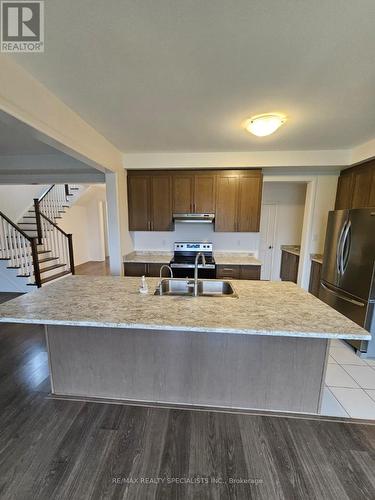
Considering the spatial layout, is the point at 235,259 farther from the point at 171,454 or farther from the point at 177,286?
the point at 171,454

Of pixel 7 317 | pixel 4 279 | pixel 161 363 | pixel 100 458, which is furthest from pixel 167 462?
pixel 4 279

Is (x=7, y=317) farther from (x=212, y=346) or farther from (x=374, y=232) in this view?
(x=374, y=232)

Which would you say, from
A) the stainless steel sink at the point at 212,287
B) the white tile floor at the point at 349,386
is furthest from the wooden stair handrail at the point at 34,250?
the white tile floor at the point at 349,386

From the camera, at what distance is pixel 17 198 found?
588 centimetres

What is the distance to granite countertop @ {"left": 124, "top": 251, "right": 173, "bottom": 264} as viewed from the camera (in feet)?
12.2

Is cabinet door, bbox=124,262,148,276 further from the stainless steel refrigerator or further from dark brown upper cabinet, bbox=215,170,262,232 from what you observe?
the stainless steel refrigerator

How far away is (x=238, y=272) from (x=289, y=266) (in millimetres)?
1887

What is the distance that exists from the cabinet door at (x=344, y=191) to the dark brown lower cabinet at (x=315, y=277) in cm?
102

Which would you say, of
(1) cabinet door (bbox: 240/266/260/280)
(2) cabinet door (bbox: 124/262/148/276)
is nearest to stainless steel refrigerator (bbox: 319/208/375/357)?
(1) cabinet door (bbox: 240/266/260/280)

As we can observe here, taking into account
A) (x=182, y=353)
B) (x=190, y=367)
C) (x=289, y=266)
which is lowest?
(x=190, y=367)

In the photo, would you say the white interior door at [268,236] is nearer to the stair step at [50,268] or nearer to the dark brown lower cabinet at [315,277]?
the dark brown lower cabinet at [315,277]

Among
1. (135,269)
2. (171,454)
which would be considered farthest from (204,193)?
(171,454)

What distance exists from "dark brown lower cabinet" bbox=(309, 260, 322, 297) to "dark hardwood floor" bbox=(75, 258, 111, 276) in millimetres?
5147

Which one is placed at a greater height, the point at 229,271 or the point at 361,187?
the point at 361,187
